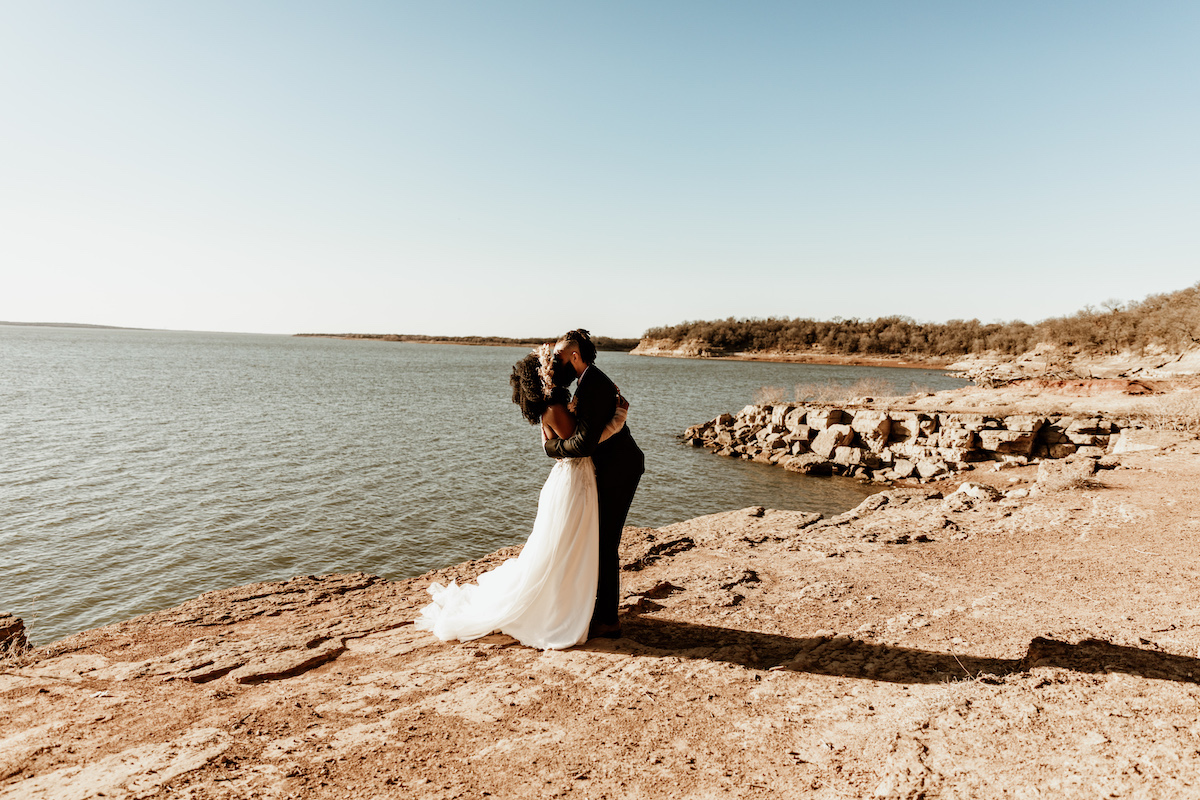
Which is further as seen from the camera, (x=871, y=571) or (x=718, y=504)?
(x=718, y=504)

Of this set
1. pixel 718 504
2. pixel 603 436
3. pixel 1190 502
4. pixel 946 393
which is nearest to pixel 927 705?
pixel 603 436

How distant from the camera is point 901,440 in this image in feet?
78.1

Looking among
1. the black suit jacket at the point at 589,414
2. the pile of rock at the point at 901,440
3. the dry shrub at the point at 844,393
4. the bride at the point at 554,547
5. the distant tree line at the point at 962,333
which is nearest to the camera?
the black suit jacket at the point at 589,414

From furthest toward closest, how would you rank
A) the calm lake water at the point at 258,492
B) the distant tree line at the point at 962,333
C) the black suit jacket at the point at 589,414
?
1. the distant tree line at the point at 962,333
2. the calm lake water at the point at 258,492
3. the black suit jacket at the point at 589,414

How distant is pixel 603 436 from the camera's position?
5.05 meters

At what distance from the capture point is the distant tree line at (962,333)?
155 feet

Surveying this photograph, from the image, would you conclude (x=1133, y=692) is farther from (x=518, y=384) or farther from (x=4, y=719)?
(x=4, y=719)

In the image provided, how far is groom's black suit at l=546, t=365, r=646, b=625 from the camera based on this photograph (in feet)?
16.2

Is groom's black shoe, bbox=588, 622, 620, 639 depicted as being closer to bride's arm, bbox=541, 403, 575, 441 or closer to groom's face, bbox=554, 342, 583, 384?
bride's arm, bbox=541, 403, 575, 441

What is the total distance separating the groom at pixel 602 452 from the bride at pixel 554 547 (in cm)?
9

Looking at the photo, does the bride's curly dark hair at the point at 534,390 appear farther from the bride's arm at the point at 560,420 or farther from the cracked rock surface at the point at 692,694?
the cracked rock surface at the point at 692,694

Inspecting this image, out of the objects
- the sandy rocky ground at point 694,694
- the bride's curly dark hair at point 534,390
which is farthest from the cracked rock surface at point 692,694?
the bride's curly dark hair at point 534,390

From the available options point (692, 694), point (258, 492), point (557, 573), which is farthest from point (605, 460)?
point (258, 492)

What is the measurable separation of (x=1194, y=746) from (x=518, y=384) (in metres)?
4.67
